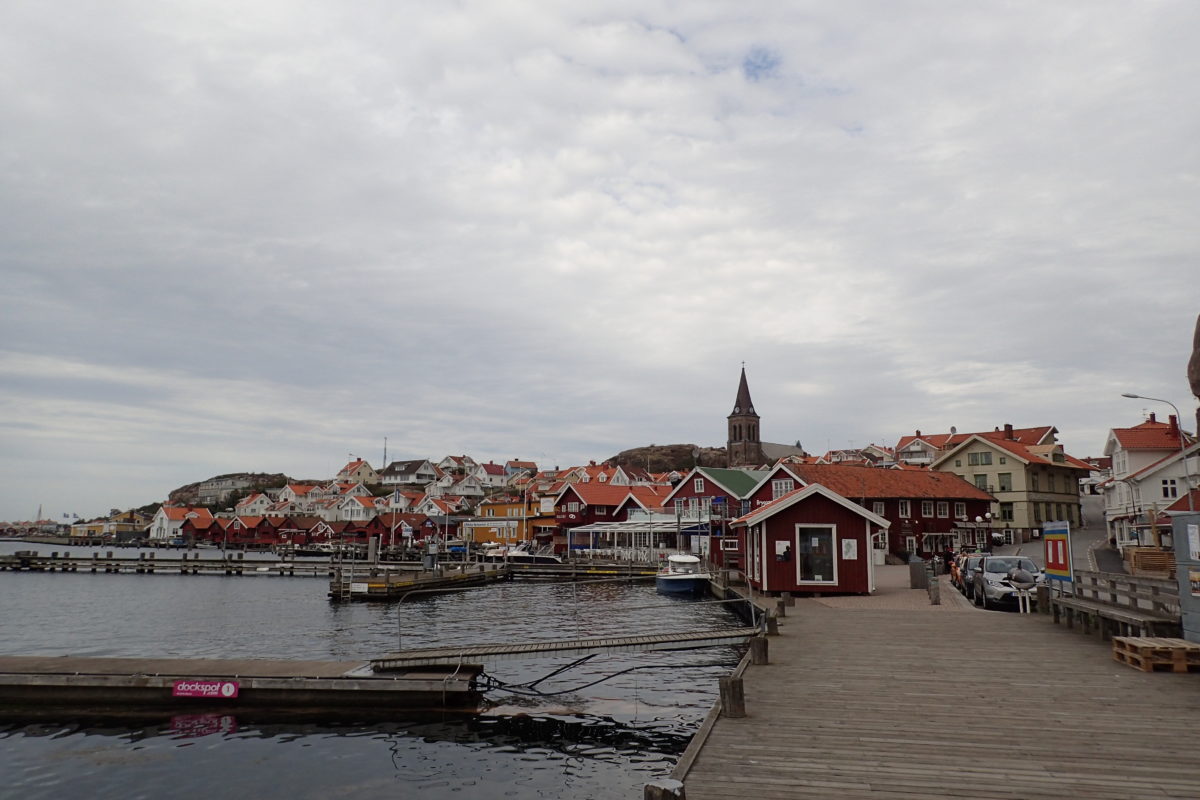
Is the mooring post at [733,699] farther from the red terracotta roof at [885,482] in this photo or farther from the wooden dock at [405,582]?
the red terracotta roof at [885,482]

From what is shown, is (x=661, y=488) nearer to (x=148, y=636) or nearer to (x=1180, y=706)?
(x=148, y=636)

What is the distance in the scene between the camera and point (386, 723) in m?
17.5

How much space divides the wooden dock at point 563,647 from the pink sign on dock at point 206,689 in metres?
3.31

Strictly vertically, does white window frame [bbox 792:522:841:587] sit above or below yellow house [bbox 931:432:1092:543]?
below

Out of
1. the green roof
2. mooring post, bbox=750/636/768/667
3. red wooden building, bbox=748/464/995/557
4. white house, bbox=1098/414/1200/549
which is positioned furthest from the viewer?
the green roof

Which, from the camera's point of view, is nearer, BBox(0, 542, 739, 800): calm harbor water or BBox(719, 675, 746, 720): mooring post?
BBox(719, 675, 746, 720): mooring post

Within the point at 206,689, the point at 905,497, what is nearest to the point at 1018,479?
the point at 905,497

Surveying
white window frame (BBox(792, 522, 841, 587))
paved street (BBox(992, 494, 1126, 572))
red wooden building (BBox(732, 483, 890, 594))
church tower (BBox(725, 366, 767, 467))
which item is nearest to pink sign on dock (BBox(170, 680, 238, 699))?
red wooden building (BBox(732, 483, 890, 594))

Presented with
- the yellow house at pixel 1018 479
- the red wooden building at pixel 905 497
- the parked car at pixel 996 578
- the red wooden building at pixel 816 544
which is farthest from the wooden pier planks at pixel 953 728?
the yellow house at pixel 1018 479

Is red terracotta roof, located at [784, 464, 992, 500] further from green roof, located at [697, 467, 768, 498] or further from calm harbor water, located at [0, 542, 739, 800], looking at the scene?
calm harbor water, located at [0, 542, 739, 800]

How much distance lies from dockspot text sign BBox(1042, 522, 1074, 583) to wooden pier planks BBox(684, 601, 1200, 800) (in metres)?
4.66

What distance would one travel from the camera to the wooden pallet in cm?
1395

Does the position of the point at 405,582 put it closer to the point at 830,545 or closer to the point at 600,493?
the point at 830,545

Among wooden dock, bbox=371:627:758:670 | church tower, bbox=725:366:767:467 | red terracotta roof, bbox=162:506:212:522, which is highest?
church tower, bbox=725:366:767:467
